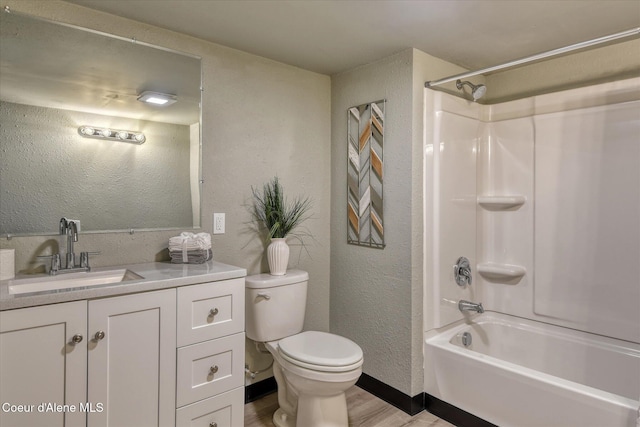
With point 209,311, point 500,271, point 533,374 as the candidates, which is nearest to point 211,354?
point 209,311

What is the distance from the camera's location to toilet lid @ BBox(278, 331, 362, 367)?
1.91 m

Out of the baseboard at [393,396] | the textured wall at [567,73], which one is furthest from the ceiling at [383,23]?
the baseboard at [393,396]

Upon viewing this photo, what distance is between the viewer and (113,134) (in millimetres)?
1946

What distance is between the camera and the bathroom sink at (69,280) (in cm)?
157

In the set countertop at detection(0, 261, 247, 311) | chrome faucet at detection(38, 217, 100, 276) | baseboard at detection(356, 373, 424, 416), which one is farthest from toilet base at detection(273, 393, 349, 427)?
chrome faucet at detection(38, 217, 100, 276)

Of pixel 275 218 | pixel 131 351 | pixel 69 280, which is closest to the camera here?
pixel 131 351

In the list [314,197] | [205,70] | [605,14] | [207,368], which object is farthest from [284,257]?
[605,14]

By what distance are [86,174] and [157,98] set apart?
55 cm

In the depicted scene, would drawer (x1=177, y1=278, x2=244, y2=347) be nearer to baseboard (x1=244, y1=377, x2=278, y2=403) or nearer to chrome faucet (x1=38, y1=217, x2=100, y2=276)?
chrome faucet (x1=38, y1=217, x2=100, y2=276)

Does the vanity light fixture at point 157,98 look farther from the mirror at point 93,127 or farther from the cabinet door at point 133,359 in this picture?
the cabinet door at point 133,359

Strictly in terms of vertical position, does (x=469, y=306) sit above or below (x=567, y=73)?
below

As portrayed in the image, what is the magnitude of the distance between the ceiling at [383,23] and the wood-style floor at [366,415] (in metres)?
2.16

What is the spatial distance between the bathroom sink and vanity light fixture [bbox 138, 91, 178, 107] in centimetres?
89

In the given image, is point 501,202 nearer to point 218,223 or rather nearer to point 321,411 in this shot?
point 321,411
